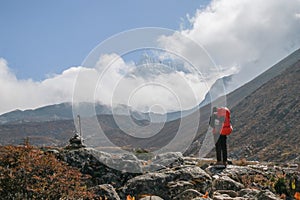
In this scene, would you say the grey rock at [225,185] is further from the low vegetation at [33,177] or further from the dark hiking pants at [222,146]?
the low vegetation at [33,177]

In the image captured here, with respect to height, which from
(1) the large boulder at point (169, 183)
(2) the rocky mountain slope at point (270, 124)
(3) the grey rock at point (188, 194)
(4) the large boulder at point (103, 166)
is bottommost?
(2) the rocky mountain slope at point (270, 124)

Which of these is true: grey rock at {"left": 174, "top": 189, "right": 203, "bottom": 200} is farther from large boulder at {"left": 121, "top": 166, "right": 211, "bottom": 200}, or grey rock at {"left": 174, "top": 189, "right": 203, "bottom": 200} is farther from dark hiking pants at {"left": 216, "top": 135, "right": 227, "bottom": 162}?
dark hiking pants at {"left": 216, "top": 135, "right": 227, "bottom": 162}

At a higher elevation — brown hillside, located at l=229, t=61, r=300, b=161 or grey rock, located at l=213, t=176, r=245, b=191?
grey rock, located at l=213, t=176, r=245, b=191

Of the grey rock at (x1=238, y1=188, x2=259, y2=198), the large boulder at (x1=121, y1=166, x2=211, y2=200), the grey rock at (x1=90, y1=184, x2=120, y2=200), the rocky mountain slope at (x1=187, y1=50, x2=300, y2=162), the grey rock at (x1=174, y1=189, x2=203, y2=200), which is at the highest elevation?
the grey rock at (x1=90, y1=184, x2=120, y2=200)

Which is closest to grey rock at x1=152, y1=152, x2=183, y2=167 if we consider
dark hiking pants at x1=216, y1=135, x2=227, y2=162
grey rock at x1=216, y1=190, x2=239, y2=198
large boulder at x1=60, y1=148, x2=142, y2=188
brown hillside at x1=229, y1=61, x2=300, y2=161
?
large boulder at x1=60, y1=148, x2=142, y2=188

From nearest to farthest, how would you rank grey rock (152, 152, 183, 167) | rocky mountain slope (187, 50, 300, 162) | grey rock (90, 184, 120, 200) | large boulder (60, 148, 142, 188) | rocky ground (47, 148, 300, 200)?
grey rock (90, 184, 120, 200)
rocky ground (47, 148, 300, 200)
large boulder (60, 148, 142, 188)
grey rock (152, 152, 183, 167)
rocky mountain slope (187, 50, 300, 162)

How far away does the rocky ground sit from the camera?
40.5 ft

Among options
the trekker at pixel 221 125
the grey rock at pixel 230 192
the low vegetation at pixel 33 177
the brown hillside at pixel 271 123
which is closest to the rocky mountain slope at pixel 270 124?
the brown hillside at pixel 271 123

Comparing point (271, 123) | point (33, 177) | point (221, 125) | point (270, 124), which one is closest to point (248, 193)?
point (221, 125)

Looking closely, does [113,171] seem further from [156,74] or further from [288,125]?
[288,125]

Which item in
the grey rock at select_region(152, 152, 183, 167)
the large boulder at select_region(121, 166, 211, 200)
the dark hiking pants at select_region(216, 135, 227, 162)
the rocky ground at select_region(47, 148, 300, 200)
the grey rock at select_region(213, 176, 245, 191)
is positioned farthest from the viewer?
the dark hiking pants at select_region(216, 135, 227, 162)

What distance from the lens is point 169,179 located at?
13.1 metres

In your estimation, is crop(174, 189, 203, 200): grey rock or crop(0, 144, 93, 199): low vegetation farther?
crop(174, 189, 203, 200): grey rock

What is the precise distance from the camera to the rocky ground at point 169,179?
40.5 feet
